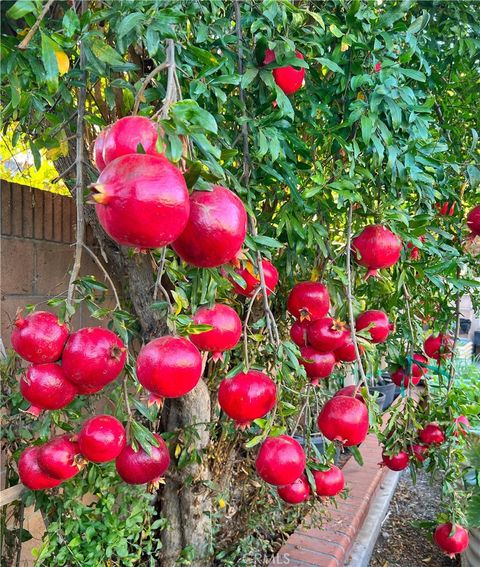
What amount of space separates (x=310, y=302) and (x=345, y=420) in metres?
0.27

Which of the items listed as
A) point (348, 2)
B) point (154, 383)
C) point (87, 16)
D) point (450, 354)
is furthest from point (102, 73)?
point (450, 354)

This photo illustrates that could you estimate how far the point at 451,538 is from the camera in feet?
5.96

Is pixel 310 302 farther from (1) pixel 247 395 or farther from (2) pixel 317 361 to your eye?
(1) pixel 247 395

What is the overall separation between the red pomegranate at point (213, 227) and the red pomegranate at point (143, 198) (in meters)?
0.06

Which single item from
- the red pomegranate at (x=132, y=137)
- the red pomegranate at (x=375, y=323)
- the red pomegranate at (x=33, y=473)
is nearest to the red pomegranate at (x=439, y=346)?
the red pomegranate at (x=375, y=323)

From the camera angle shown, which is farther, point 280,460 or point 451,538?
point 451,538

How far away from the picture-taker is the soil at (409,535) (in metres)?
2.59

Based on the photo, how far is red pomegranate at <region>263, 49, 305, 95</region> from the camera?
3.62ft

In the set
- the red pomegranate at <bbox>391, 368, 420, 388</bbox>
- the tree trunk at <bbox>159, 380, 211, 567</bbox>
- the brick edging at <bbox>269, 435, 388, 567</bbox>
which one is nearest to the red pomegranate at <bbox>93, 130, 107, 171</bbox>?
the tree trunk at <bbox>159, 380, 211, 567</bbox>

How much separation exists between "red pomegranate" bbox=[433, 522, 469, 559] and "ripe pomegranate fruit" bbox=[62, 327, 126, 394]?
1615 millimetres

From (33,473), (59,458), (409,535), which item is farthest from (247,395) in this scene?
(409,535)

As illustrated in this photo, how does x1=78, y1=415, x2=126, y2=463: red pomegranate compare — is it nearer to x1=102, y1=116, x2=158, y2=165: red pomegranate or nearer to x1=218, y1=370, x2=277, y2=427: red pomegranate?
x1=218, y1=370, x2=277, y2=427: red pomegranate

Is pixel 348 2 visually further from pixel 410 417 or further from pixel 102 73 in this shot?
pixel 410 417

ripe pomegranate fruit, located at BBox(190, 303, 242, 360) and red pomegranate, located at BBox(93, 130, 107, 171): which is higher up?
red pomegranate, located at BBox(93, 130, 107, 171)
